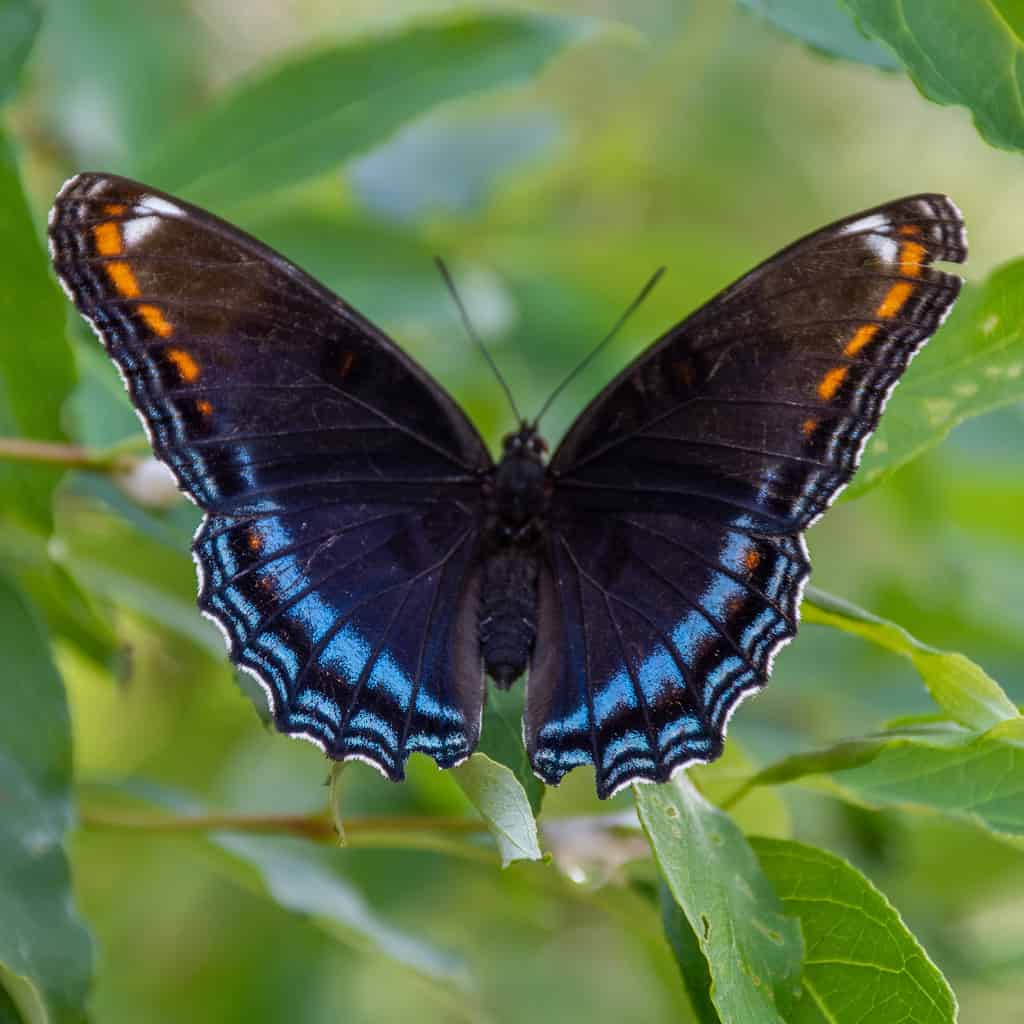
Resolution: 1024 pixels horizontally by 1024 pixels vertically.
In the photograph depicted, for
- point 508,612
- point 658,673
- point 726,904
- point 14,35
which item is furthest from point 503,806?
point 14,35

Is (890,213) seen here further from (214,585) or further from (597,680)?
(214,585)

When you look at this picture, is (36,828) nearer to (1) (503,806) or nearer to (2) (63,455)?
(2) (63,455)

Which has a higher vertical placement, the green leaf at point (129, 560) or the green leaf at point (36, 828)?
the green leaf at point (36, 828)

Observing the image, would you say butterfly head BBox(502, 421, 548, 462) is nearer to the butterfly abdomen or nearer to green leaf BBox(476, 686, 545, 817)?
the butterfly abdomen

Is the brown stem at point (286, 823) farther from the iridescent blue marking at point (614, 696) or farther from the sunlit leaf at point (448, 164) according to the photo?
the sunlit leaf at point (448, 164)

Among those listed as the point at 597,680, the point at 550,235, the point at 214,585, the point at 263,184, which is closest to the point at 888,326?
the point at 597,680

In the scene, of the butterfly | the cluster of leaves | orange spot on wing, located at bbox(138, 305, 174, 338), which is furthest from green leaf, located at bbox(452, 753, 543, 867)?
orange spot on wing, located at bbox(138, 305, 174, 338)

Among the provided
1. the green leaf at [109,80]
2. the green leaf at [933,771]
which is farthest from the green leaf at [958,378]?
the green leaf at [109,80]

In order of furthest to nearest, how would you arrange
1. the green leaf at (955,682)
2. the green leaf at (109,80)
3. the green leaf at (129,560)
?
the green leaf at (109,80)
the green leaf at (129,560)
the green leaf at (955,682)
